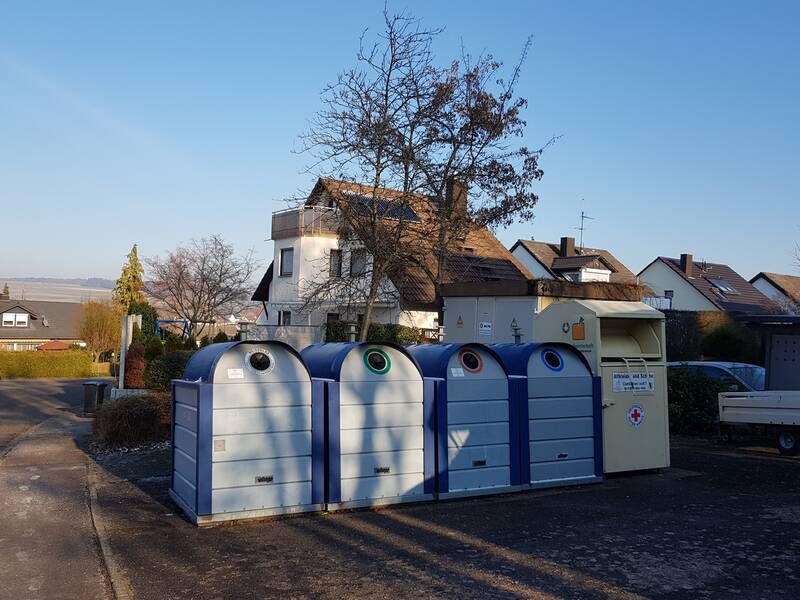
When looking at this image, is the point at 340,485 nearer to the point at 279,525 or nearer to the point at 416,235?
the point at 279,525

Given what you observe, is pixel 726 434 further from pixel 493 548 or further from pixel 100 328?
pixel 100 328

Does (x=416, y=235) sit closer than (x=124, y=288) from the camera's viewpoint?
Yes

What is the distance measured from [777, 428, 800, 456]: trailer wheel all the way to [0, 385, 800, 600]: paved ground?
2.76 m

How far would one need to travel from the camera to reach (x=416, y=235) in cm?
2089

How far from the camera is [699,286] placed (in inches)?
1930

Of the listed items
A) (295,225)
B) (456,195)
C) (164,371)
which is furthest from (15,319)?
(456,195)

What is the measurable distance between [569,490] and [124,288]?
165 ft

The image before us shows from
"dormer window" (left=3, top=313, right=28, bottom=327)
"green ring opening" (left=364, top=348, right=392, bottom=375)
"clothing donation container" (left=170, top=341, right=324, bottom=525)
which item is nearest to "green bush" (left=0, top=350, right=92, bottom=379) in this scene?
"dormer window" (left=3, top=313, right=28, bottom=327)

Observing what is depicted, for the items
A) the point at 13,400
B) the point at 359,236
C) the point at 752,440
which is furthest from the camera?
the point at 13,400

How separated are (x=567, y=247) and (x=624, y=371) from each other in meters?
39.5

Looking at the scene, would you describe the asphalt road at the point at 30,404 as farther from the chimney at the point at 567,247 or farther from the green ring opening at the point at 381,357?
the chimney at the point at 567,247

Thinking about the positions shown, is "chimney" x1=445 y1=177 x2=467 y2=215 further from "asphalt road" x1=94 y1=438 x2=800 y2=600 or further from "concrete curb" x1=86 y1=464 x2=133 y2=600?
"concrete curb" x1=86 y1=464 x2=133 y2=600

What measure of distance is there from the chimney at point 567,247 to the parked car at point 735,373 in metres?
32.8

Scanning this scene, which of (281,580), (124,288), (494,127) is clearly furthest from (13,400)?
(124,288)
